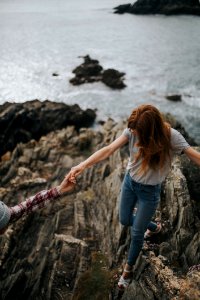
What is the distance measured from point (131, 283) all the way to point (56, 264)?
3102mm

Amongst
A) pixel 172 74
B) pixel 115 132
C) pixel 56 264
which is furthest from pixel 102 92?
pixel 56 264

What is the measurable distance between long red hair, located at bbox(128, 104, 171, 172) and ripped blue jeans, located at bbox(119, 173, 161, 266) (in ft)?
2.24

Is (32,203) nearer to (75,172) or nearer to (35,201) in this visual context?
(35,201)

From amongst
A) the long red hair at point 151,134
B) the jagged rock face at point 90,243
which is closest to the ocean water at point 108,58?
the jagged rock face at point 90,243

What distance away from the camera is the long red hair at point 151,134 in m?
6.46

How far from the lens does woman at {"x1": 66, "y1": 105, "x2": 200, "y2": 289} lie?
654 cm

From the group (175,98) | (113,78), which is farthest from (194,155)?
(113,78)

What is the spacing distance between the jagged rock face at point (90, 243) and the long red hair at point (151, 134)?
2606 millimetres

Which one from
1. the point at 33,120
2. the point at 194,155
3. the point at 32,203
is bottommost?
the point at 33,120

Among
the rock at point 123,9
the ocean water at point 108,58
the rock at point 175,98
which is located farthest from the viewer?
the rock at point 123,9

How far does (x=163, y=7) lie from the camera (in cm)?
8700

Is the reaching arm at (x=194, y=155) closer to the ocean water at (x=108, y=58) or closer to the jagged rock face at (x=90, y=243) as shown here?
the jagged rock face at (x=90, y=243)

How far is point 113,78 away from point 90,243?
34641mm

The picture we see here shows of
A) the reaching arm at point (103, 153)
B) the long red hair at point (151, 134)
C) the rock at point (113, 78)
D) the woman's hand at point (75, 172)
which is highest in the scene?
the long red hair at point (151, 134)
